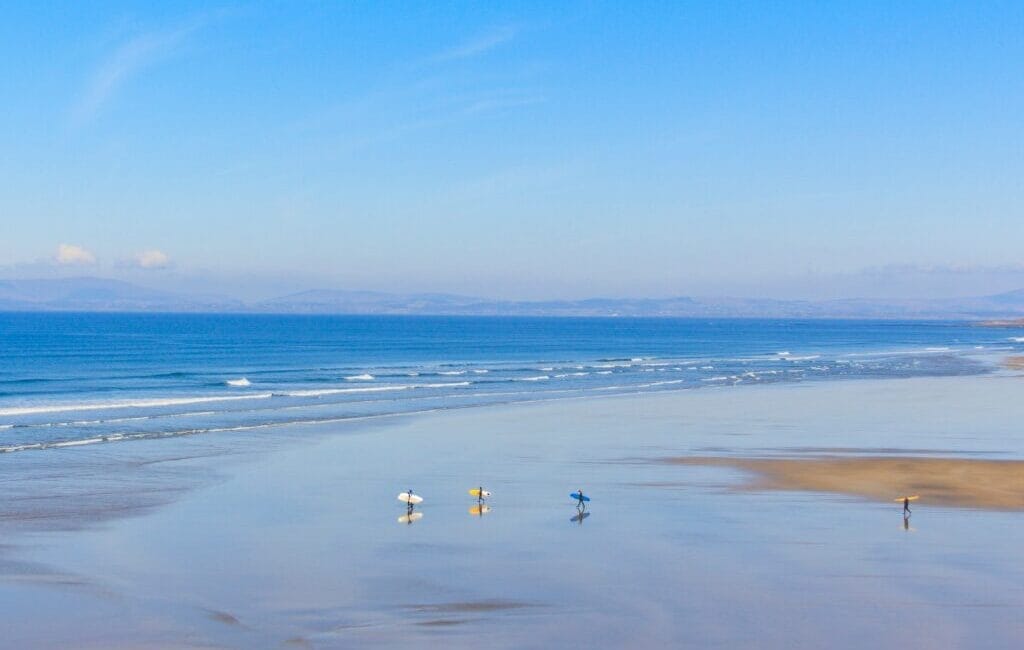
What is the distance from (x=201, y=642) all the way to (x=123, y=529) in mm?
7350

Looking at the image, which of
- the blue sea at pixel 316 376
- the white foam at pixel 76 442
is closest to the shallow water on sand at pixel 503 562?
the white foam at pixel 76 442

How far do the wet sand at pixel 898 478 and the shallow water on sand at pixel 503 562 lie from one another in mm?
933

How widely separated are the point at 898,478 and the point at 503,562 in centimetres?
1355

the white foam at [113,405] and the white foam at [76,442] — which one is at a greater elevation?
the white foam at [113,405]

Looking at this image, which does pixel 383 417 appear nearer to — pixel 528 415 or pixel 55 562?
pixel 528 415

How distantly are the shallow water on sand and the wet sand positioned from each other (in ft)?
3.06

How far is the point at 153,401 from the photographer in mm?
46562

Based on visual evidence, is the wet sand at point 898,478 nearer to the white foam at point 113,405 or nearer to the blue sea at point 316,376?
the blue sea at point 316,376

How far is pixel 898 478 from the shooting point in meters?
28.1

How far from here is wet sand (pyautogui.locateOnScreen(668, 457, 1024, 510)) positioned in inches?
997

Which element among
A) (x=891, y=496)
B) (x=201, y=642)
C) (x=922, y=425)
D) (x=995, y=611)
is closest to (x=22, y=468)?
(x=201, y=642)

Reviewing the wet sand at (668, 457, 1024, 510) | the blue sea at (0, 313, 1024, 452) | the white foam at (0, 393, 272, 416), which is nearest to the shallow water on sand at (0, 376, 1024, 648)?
the wet sand at (668, 457, 1024, 510)

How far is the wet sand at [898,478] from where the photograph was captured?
2533cm

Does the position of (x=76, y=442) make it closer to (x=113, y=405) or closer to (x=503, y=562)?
(x=113, y=405)
